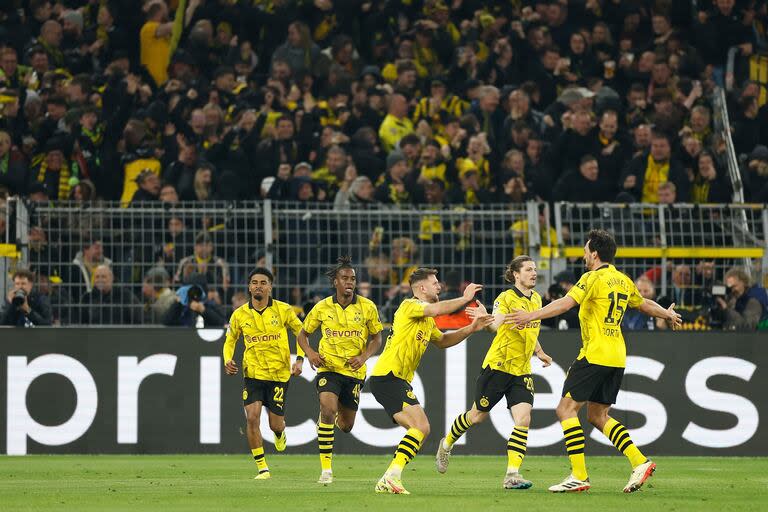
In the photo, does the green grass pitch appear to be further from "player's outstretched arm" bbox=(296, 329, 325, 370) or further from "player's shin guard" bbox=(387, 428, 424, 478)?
"player's outstretched arm" bbox=(296, 329, 325, 370)

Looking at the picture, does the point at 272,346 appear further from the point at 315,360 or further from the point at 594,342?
the point at 594,342

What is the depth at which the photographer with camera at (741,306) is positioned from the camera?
53.8 feet

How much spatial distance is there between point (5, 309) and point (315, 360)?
5.16m

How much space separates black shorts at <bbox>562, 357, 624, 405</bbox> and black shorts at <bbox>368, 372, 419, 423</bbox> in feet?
4.38

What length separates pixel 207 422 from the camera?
1652 centimetres

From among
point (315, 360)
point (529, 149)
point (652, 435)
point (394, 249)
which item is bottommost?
point (652, 435)

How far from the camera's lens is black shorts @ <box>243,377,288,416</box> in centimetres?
1330

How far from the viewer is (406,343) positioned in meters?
11.9

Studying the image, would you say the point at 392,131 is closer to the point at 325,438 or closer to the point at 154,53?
the point at 154,53

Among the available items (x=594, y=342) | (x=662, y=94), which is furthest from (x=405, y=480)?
(x=662, y=94)

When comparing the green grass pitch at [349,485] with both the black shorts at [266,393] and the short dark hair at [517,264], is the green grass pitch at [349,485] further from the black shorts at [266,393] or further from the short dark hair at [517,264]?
the short dark hair at [517,264]

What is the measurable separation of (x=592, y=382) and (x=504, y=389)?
1.45 meters

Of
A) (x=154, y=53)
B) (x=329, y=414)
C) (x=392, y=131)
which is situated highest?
(x=154, y=53)

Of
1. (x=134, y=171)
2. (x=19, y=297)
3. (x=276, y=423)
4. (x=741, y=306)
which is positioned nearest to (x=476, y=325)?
(x=276, y=423)
